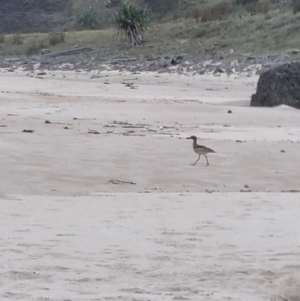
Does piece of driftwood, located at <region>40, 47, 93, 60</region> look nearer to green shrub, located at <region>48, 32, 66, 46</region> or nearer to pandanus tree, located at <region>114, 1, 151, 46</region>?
pandanus tree, located at <region>114, 1, 151, 46</region>

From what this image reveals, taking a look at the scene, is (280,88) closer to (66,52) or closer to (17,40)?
(66,52)

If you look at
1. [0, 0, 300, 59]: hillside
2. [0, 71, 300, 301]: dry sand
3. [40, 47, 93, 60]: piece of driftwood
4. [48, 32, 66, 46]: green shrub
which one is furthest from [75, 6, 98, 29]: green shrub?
[0, 71, 300, 301]: dry sand

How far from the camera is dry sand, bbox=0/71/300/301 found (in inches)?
209

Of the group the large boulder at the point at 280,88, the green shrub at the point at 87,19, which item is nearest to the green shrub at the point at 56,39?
the green shrub at the point at 87,19

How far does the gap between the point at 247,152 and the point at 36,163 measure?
9.72ft

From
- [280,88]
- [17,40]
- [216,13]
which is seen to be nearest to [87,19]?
[17,40]

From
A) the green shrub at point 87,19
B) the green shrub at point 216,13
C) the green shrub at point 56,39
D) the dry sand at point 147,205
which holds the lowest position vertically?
the dry sand at point 147,205

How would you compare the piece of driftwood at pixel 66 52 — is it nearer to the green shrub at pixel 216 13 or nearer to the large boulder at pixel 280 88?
the green shrub at pixel 216 13

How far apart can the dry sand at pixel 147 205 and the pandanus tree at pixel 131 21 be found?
1684cm

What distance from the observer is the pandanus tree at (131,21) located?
34094mm

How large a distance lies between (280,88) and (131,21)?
52.4ft

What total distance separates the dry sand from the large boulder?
137cm

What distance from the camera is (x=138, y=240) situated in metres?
6.39

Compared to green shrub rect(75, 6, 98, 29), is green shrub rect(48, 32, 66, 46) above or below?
below
